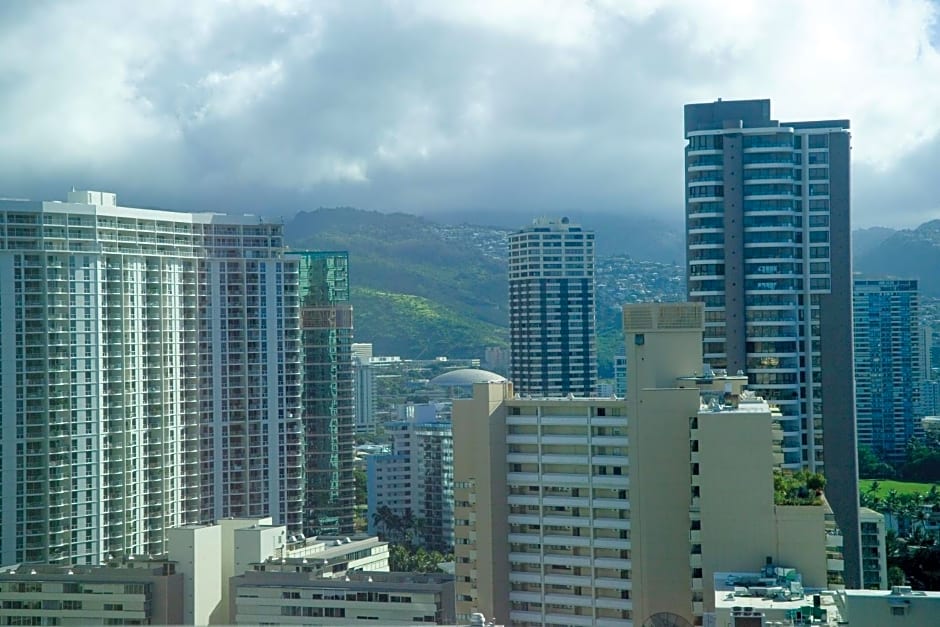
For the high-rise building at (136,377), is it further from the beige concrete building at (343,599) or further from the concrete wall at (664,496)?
the concrete wall at (664,496)

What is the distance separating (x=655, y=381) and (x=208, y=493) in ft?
40.5

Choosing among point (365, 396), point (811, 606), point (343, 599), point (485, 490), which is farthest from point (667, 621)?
point (365, 396)

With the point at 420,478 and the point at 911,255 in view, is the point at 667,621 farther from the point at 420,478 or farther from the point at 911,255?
the point at 911,255

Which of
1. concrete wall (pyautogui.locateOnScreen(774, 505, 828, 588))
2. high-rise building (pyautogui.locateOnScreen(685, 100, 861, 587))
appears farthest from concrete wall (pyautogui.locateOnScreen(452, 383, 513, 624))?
high-rise building (pyautogui.locateOnScreen(685, 100, 861, 587))

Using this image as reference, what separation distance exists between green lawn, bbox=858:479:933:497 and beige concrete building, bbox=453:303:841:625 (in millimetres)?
18583

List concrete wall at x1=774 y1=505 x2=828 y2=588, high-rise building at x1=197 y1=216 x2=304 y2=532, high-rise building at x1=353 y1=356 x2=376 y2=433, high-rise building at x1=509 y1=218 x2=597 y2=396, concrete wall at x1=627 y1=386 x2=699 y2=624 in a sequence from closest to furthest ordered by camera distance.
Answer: concrete wall at x1=774 y1=505 x2=828 y2=588 → concrete wall at x1=627 y1=386 x2=699 y2=624 → high-rise building at x1=197 y1=216 x2=304 y2=532 → high-rise building at x1=509 y1=218 x2=597 y2=396 → high-rise building at x1=353 y1=356 x2=376 y2=433

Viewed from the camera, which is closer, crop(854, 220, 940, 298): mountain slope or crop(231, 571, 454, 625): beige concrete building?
crop(231, 571, 454, 625): beige concrete building

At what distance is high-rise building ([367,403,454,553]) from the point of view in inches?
1259

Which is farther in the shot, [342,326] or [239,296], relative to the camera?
[342,326]

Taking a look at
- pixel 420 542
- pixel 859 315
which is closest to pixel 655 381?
pixel 420 542

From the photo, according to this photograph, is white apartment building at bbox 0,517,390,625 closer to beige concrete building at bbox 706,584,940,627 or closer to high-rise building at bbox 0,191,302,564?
beige concrete building at bbox 706,584,940,627

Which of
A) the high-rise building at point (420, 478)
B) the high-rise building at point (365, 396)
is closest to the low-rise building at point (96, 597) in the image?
the high-rise building at point (420, 478)

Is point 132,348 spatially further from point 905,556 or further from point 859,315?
point 859,315

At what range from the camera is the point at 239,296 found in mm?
24219
